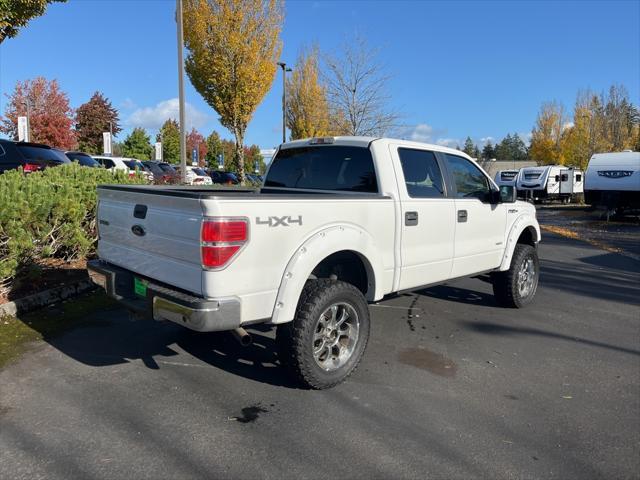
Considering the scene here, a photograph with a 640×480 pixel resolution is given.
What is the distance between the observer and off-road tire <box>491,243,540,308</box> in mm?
6062

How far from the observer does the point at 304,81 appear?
31.9m

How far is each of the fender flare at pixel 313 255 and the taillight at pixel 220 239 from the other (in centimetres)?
47

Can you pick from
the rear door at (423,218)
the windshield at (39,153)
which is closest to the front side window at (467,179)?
the rear door at (423,218)

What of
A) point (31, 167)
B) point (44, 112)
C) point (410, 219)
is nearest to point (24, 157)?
point (31, 167)

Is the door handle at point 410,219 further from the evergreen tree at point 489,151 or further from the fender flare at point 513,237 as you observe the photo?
the evergreen tree at point 489,151

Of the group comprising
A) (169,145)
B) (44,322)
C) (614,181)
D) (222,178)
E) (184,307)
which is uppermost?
(169,145)

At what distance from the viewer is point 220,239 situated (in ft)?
10.00

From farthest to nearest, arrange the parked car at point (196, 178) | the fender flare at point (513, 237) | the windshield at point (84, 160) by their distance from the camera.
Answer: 1. the parked car at point (196, 178)
2. the windshield at point (84, 160)
3. the fender flare at point (513, 237)

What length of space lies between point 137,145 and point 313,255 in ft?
184

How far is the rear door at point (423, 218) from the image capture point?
4438mm

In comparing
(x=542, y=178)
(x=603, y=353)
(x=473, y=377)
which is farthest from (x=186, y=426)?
(x=542, y=178)

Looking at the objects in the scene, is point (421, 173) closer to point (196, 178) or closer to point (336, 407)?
point (336, 407)

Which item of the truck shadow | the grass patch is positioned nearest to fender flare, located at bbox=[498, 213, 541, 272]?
the truck shadow

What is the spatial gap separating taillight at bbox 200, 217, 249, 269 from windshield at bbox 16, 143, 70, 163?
8642 millimetres
